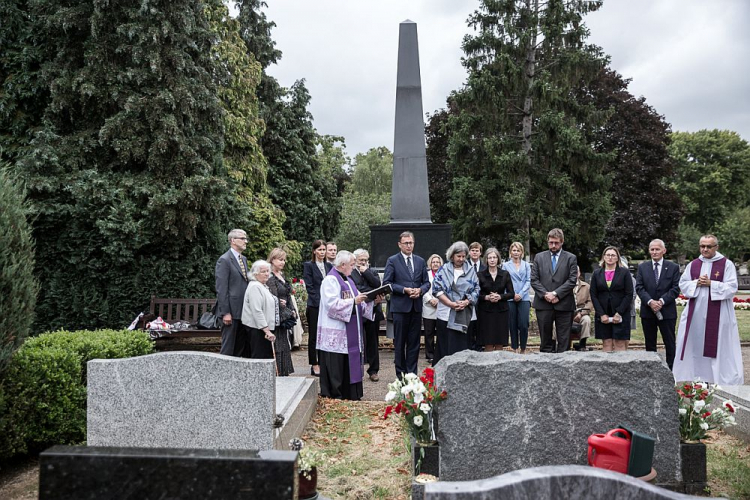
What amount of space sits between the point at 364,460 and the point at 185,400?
1.60 metres

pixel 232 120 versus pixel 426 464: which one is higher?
pixel 232 120

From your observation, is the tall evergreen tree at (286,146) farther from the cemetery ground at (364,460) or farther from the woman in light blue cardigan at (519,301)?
the cemetery ground at (364,460)

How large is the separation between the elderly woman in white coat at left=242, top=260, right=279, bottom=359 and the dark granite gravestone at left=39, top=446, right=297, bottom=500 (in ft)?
14.5

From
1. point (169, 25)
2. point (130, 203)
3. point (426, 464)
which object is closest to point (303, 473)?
point (426, 464)

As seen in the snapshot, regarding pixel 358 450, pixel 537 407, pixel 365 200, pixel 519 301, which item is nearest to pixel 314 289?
pixel 519 301

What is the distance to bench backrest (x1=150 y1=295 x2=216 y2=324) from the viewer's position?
10.9 metres

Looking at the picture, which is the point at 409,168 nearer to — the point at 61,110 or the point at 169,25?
the point at 169,25

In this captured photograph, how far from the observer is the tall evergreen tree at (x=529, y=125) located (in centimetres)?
2205

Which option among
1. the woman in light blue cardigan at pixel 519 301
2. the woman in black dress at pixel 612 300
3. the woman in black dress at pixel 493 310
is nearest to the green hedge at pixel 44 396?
the woman in black dress at pixel 493 310

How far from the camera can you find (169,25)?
11.5 m

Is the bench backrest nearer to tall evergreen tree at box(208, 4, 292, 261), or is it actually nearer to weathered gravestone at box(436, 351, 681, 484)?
tall evergreen tree at box(208, 4, 292, 261)

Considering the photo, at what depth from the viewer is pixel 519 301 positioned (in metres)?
8.90

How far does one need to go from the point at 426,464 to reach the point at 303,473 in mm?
860

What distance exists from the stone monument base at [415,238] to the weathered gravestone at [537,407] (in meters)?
7.38
